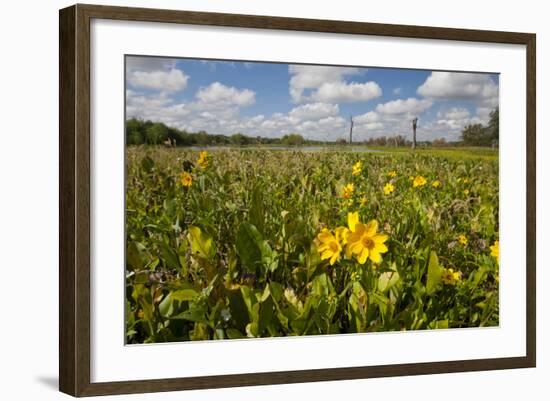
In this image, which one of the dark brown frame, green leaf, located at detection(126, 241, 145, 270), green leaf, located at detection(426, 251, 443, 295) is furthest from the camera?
green leaf, located at detection(426, 251, 443, 295)

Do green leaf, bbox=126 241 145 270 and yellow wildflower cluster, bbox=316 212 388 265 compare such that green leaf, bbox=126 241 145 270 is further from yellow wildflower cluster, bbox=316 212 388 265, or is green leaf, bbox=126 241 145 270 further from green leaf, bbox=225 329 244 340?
yellow wildflower cluster, bbox=316 212 388 265

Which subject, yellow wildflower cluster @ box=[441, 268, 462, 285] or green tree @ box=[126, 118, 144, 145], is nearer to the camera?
green tree @ box=[126, 118, 144, 145]

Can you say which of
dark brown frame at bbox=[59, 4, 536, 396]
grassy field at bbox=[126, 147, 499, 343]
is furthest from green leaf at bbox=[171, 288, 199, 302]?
dark brown frame at bbox=[59, 4, 536, 396]

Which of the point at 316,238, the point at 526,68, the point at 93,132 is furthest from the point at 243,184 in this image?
the point at 526,68

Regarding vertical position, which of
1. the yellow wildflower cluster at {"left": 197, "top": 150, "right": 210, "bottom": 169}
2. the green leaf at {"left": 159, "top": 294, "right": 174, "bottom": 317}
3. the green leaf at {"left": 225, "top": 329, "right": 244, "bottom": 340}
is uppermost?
the yellow wildflower cluster at {"left": 197, "top": 150, "right": 210, "bottom": 169}

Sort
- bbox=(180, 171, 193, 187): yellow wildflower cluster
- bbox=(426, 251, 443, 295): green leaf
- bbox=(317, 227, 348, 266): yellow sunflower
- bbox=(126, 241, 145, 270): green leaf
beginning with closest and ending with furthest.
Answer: bbox=(126, 241, 145, 270): green leaf → bbox=(180, 171, 193, 187): yellow wildflower cluster → bbox=(317, 227, 348, 266): yellow sunflower → bbox=(426, 251, 443, 295): green leaf

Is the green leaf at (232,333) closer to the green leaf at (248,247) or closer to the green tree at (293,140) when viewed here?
the green leaf at (248,247)
